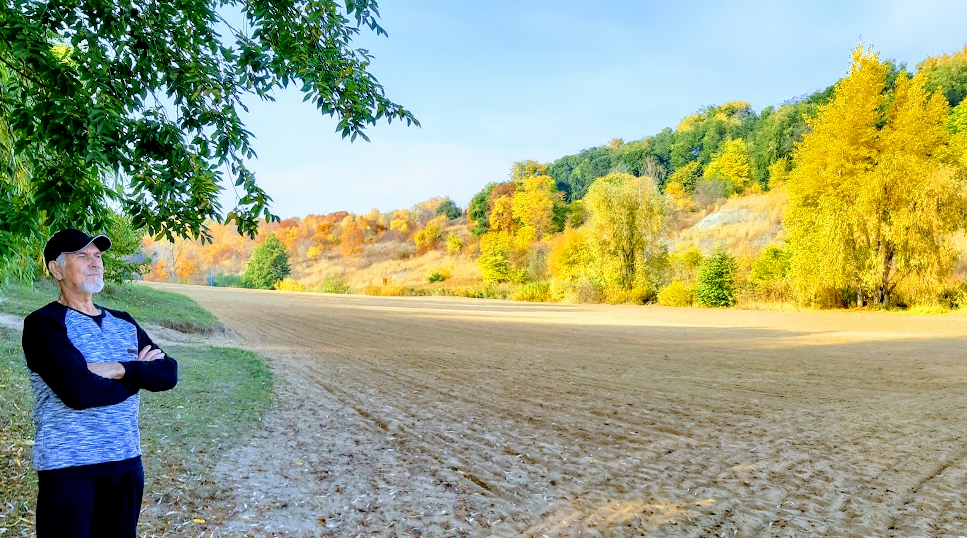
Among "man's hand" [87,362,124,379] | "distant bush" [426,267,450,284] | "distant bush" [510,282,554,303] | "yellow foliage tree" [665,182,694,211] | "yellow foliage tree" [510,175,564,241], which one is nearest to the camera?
"man's hand" [87,362,124,379]

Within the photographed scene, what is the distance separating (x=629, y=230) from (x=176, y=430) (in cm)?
2924

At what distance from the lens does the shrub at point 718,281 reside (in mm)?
28203

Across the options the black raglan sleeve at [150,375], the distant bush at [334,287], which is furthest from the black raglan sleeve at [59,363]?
the distant bush at [334,287]

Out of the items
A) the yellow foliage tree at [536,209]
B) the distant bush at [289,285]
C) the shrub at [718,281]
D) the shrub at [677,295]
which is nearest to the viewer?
the shrub at [718,281]

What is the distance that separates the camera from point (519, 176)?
2704 inches

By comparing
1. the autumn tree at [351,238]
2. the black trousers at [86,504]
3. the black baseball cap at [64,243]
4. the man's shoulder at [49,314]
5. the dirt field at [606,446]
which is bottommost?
the dirt field at [606,446]

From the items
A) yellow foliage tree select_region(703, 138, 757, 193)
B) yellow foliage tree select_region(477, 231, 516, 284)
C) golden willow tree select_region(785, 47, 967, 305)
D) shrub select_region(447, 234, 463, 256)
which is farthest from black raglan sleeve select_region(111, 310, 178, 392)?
shrub select_region(447, 234, 463, 256)

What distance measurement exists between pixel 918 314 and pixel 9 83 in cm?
2657

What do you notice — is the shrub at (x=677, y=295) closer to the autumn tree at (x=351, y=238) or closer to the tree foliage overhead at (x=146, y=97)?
the tree foliage overhead at (x=146, y=97)

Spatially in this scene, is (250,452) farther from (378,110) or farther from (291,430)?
(378,110)

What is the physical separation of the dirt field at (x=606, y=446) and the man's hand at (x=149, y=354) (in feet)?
5.51

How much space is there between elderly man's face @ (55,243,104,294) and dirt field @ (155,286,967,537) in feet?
6.66

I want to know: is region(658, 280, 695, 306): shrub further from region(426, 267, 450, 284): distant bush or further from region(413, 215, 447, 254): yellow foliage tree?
region(413, 215, 447, 254): yellow foliage tree

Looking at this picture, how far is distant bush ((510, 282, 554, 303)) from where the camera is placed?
130 ft
